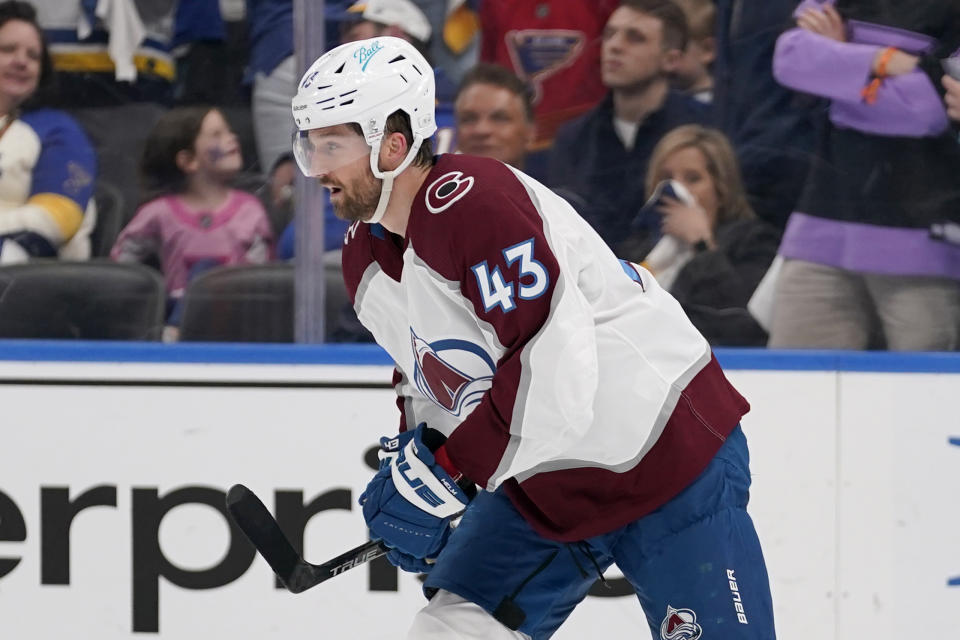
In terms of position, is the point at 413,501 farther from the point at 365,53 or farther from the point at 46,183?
the point at 46,183

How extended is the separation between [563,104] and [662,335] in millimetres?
1151

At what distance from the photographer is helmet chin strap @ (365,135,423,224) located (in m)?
1.84

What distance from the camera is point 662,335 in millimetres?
1916

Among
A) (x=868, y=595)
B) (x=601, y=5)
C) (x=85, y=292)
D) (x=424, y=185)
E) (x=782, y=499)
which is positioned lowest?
(x=868, y=595)

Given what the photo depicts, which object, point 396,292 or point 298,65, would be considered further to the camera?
point 298,65

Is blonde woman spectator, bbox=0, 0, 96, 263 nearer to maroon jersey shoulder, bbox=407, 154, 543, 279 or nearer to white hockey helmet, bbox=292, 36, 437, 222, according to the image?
white hockey helmet, bbox=292, 36, 437, 222

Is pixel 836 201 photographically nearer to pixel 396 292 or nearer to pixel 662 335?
pixel 662 335

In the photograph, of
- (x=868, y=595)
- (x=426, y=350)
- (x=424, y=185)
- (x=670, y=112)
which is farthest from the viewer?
(x=670, y=112)

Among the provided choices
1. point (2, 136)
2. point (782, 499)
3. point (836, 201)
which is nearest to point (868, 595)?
point (782, 499)

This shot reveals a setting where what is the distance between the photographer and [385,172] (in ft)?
6.09

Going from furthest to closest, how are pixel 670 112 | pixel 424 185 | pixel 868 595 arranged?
1. pixel 670 112
2. pixel 868 595
3. pixel 424 185

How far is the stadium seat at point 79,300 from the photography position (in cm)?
293

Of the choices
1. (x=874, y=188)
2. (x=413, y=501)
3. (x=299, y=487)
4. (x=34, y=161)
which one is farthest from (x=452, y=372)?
(x=34, y=161)

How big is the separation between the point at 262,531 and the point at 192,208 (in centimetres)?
118
